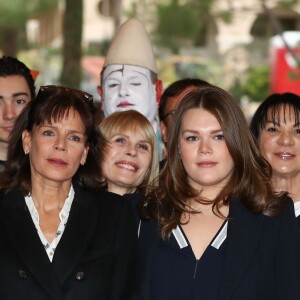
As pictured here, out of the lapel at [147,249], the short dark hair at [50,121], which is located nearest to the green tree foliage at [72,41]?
the short dark hair at [50,121]

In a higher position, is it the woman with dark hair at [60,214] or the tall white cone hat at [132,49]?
the tall white cone hat at [132,49]

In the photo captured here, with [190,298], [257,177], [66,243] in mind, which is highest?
[257,177]

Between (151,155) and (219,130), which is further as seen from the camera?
(151,155)

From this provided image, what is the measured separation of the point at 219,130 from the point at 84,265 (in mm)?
764

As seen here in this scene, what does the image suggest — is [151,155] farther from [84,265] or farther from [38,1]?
[38,1]

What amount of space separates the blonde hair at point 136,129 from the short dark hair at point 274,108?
558 mm

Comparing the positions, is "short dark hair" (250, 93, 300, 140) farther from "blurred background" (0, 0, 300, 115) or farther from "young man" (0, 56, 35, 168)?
"blurred background" (0, 0, 300, 115)

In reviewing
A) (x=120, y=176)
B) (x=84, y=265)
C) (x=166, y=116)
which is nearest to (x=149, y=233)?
(x=84, y=265)

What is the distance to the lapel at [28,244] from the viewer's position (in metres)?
2.95

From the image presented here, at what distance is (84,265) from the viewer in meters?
3.03

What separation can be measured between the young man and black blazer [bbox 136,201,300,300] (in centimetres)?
150

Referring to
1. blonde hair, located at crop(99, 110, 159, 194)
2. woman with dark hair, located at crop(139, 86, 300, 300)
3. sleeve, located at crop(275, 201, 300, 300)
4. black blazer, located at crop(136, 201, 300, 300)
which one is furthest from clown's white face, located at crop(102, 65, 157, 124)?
sleeve, located at crop(275, 201, 300, 300)

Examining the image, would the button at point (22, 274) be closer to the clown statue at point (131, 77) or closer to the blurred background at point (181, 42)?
the clown statue at point (131, 77)

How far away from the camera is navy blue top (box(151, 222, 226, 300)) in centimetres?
299
